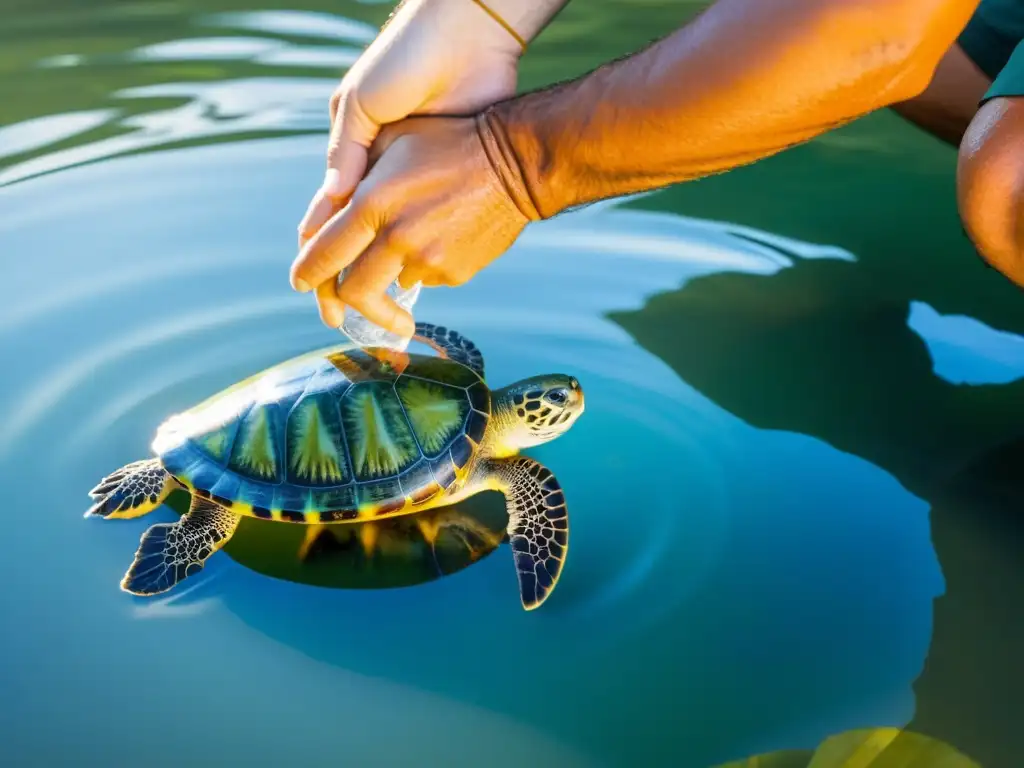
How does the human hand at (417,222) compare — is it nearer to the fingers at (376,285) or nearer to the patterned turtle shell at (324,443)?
the fingers at (376,285)

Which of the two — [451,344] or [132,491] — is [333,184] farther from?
[132,491]

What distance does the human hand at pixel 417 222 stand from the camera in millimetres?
1292

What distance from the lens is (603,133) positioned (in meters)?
1.27

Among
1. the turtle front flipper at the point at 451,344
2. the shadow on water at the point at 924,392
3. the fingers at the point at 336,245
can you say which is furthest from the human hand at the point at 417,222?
the shadow on water at the point at 924,392

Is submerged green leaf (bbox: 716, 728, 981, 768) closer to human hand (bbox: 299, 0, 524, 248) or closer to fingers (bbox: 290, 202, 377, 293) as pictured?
fingers (bbox: 290, 202, 377, 293)

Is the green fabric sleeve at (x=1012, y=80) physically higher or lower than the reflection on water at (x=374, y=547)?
higher

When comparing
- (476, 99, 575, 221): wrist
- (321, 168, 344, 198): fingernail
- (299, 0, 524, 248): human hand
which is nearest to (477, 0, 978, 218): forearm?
(476, 99, 575, 221): wrist

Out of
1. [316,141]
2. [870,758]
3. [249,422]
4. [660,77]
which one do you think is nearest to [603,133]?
[660,77]

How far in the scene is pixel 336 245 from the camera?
51.9 inches

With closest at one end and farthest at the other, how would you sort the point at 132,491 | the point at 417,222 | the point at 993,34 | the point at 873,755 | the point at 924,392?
the point at 873,755 → the point at 417,222 → the point at 132,491 → the point at 924,392 → the point at 993,34

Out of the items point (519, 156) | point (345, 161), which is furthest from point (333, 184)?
point (519, 156)

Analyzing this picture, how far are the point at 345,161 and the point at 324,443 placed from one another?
457 mm

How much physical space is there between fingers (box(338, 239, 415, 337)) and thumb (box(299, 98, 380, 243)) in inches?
5.3

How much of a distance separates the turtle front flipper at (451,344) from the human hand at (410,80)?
36cm
